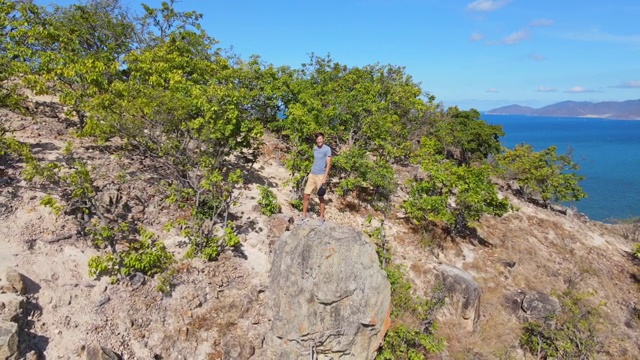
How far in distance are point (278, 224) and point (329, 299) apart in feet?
17.1

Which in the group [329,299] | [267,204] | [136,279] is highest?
[267,204]

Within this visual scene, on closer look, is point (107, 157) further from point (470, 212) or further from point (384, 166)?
point (470, 212)

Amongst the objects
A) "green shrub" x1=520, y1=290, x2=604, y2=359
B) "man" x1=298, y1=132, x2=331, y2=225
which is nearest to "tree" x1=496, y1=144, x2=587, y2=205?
"green shrub" x1=520, y1=290, x2=604, y2=359

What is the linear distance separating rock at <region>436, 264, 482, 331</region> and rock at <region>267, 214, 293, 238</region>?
6.94m

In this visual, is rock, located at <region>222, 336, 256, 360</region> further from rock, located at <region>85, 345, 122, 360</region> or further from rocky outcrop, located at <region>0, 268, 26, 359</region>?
rocky outcrop, located at <region>0, 268, 26, 359</region>

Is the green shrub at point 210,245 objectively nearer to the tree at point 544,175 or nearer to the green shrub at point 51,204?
the green shrub at point 51,204

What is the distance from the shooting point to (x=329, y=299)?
9.53 metres

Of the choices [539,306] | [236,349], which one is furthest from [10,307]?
[539,306]

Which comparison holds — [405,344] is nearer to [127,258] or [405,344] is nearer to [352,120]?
[127,258]

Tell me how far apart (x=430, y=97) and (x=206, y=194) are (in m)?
24.2

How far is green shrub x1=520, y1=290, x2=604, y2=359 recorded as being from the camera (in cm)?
1327

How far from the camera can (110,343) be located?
9.08 meters

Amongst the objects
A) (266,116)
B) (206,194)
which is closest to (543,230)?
(266,116)

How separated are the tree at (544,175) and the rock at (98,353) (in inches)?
1121
